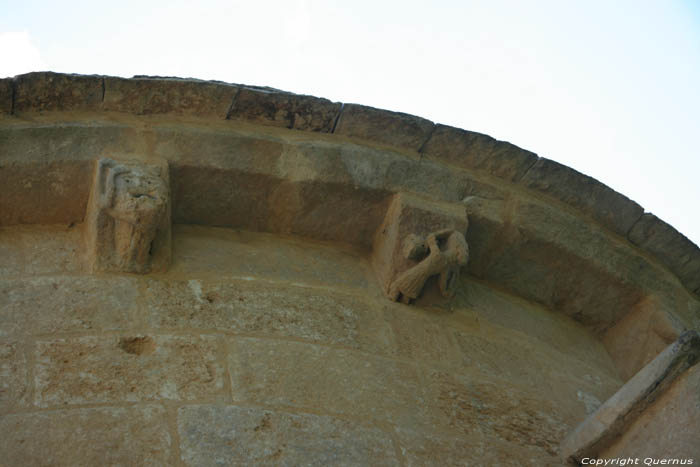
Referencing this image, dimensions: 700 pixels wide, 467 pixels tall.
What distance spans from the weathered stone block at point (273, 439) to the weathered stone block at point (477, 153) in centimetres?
193

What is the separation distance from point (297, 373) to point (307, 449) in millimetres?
430

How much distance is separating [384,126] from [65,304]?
1.99 metres

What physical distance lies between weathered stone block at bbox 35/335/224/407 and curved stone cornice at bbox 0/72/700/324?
1001 mm

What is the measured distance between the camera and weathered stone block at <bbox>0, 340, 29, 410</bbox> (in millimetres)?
2996

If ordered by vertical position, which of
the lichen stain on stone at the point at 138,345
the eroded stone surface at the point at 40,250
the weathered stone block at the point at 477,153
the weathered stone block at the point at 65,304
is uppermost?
the weathered stone block at the point at 477,153

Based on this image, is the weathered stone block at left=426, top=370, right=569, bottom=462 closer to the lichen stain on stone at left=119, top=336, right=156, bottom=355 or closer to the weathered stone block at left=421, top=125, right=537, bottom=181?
the lichen stain on stone at left=119, top=336, right=156, bottom=355

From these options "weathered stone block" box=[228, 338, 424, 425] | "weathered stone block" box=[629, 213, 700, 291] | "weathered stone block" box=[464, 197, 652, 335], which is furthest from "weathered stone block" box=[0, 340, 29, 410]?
"weathered stone block" box=[629, 213, 700, 291]

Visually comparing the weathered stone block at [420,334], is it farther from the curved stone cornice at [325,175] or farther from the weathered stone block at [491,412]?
the curved stone cornice at [325,175]

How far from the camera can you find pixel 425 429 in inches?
132

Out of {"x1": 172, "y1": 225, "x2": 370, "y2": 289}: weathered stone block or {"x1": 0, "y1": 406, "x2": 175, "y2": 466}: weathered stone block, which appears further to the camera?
{"x1": 172, "y1": 225, "x2": 370, "y2": 289}: weathered stone block

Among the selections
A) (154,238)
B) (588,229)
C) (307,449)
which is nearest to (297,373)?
(307,449)

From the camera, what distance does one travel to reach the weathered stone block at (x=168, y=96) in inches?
166

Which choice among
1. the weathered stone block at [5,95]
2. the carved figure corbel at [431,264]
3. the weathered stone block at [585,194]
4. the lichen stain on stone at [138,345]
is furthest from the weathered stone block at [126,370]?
the weathered stone block at [585,194]

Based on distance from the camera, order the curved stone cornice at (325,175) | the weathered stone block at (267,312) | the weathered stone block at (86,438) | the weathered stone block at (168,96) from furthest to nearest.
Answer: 1. the weathered stone block at (168,96)
2. the curved stone cornice at (325,175)
3. the weathered stone block at (267,312)
4. the weathered stone block at (86,438)
